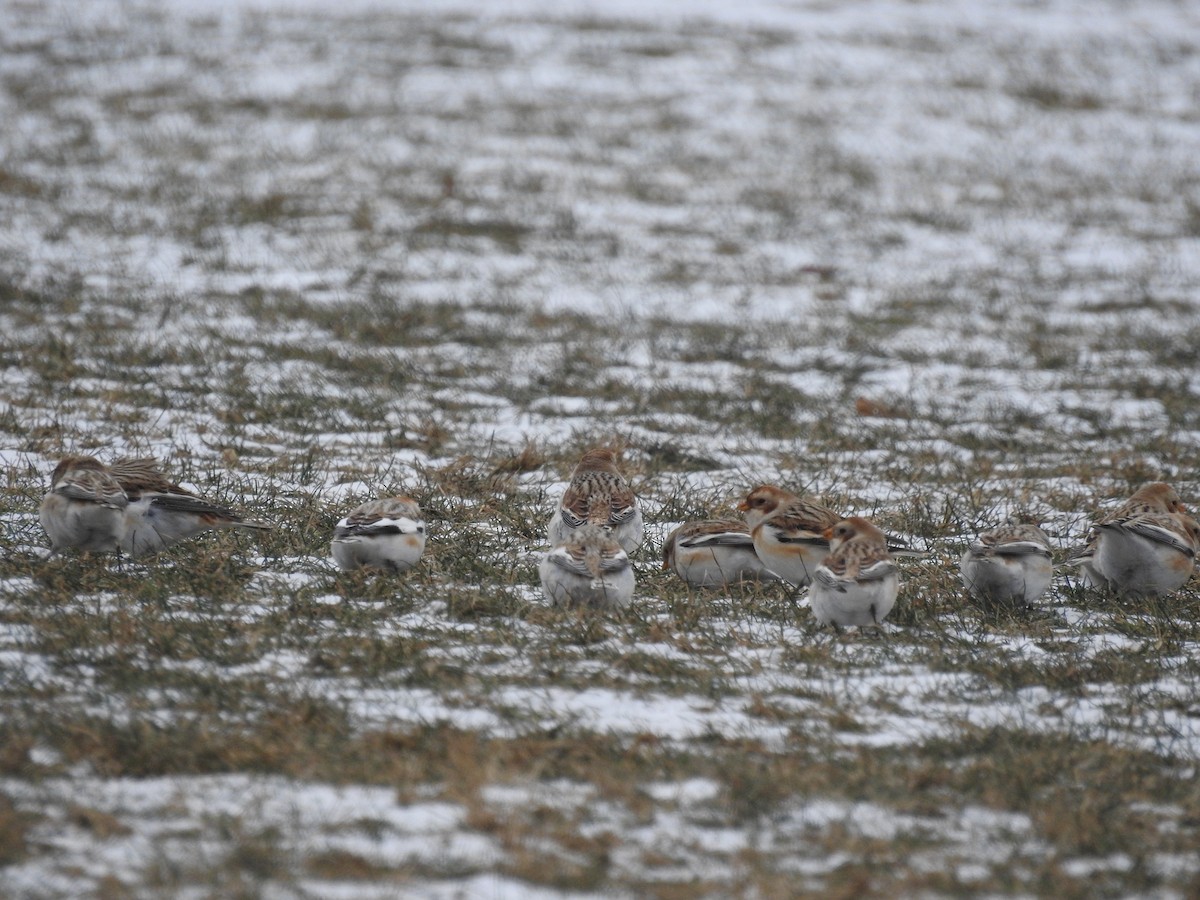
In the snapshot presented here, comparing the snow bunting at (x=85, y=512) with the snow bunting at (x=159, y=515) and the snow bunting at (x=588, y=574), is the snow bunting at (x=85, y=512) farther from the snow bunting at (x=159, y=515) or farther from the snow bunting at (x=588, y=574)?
the snow bunting at (x=588, y=574)

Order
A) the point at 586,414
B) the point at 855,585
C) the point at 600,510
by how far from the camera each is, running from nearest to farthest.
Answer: the point at 855,585, the point at 600,510, the point at 586,414

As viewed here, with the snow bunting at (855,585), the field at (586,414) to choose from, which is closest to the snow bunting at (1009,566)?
the field at (586,414)

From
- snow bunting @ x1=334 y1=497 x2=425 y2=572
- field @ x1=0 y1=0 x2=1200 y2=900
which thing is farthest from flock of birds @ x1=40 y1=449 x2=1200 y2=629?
field @ x1=0 y1=0 x2=1200 y2=900

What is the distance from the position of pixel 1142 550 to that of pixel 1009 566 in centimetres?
74

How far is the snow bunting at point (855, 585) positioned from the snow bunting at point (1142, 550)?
4.21 feet

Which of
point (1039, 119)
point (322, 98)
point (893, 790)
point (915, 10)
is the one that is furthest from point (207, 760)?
point (915, 10)

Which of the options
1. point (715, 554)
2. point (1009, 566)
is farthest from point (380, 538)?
point (1009, 566)

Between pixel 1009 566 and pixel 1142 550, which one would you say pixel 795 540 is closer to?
pixel 1009 566

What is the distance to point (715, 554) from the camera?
6551 millimetres

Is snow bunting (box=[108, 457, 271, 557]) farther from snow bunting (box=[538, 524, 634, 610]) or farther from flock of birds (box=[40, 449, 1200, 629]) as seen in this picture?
snow bunting (box=[538, 524, 634, 610])

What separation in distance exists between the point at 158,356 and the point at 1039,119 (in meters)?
15.7

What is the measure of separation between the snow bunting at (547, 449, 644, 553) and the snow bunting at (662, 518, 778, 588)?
0.40 meters

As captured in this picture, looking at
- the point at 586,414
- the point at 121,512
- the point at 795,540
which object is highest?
the point at 586,414

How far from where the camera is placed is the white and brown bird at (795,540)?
251 inches
